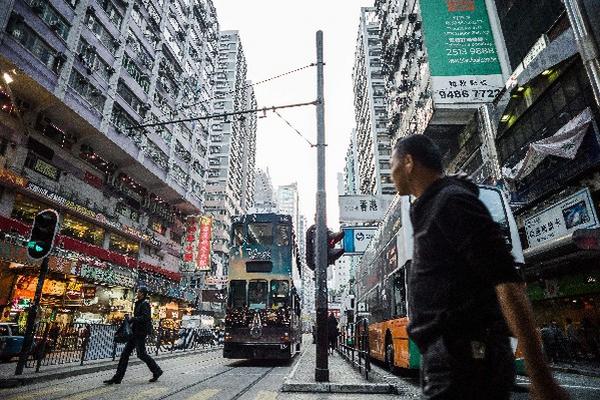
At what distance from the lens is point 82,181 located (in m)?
26.2

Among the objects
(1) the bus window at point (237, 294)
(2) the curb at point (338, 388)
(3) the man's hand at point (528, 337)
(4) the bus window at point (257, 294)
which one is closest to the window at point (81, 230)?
(1) the bus window at point (237, 294)

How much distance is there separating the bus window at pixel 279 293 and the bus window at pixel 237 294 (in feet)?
3.45

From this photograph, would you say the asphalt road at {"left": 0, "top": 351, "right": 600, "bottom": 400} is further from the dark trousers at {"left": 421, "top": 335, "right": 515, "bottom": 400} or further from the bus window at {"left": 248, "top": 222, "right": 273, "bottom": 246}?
the bus window at {"left": 248, "top": 222, "right": 273, "bottom": 246}

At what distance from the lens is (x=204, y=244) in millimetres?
39250

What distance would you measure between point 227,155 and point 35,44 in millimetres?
50442

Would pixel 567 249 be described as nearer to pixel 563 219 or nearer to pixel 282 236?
pixel 563 219

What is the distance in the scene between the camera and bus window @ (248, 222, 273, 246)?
536 inches

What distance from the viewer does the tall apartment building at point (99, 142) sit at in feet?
65.3

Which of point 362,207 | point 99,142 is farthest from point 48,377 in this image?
point 99,142

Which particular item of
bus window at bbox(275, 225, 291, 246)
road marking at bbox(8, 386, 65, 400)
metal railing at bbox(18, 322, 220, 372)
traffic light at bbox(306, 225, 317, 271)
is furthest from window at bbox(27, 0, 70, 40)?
traffic light at bbox(306, 225, 317, 271)

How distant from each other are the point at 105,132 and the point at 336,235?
2318 cm

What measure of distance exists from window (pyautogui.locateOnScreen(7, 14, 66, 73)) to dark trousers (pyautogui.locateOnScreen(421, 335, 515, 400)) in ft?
80.6

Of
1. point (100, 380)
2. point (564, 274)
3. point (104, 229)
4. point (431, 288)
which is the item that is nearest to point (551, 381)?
point (431, 288)

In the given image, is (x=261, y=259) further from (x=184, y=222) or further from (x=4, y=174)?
(x=184, y=222)
